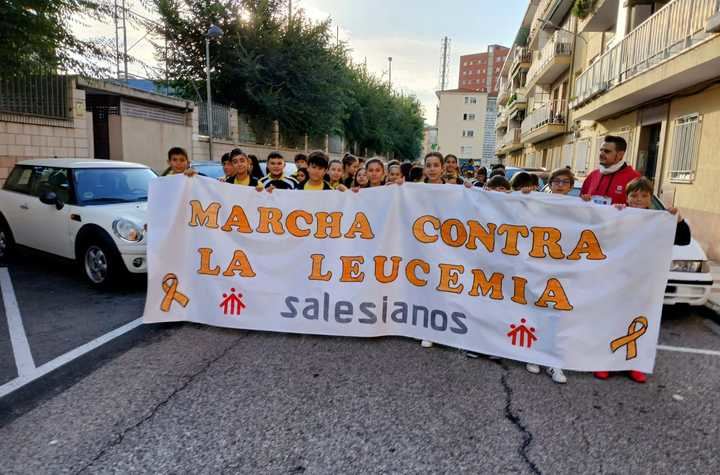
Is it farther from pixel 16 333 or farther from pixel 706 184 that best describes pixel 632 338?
pixel 706 184

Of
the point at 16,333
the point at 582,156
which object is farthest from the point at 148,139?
the point at 582,156

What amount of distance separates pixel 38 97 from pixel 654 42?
46.4ft

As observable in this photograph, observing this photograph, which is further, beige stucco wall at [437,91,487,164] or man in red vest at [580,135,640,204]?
beige stucco wall at [437,91,487,164]

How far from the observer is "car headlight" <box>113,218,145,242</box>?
18.9ft

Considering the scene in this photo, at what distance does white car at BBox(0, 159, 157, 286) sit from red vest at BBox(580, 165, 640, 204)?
4.96 meters

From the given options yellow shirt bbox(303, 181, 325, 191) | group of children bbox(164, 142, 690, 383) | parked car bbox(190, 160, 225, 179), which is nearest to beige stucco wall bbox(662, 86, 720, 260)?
group of children bbox(164, 142, 690, 383)

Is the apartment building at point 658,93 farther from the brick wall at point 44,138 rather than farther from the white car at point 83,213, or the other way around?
the brick wall at point 44,138

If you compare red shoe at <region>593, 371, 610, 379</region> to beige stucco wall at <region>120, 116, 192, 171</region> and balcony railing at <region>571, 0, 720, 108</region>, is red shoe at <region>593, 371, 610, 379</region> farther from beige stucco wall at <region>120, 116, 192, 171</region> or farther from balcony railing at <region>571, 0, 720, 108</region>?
beige stucco wall at <region>120, 116, 192, 171</region>

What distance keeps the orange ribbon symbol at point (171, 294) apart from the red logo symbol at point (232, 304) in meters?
0.38

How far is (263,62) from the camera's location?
22.8 meters

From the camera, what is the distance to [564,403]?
11.3 feet

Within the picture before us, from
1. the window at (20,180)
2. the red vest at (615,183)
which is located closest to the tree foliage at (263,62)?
the window at (20,180)

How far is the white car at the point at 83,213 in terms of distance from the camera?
5797mm

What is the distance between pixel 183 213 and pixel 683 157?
440 inches
